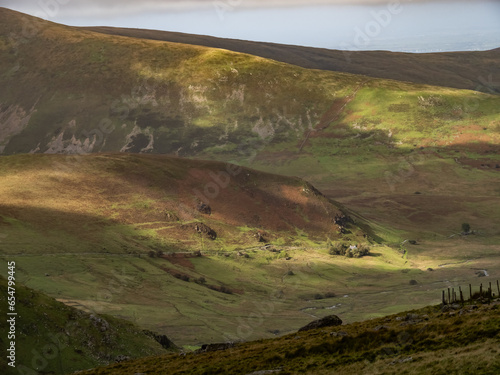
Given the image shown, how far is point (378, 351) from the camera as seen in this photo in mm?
40125

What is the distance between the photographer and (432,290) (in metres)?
104

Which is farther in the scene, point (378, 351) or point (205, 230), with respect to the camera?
point (205, 230)

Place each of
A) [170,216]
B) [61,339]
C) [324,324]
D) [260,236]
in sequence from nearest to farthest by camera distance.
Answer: [324,324], [61,339], [170,216], [260,236]

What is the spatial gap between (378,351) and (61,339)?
27.8 meters

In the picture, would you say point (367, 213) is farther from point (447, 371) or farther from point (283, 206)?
point (447, 371)

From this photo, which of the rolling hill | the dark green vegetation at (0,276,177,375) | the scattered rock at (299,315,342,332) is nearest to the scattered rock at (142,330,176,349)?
the dark green vegetation at (0,276,177,375)

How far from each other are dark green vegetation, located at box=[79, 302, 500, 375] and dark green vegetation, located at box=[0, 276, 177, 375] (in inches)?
235

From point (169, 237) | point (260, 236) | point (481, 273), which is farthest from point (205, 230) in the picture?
point (481, 273)

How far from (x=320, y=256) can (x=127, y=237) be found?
34.9m

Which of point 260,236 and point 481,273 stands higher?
point 260,236

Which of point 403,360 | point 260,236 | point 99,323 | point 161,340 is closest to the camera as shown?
point 403,360

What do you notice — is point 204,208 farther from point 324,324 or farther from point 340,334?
point 340,334

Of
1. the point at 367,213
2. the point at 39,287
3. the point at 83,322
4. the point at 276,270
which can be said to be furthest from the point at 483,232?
the point at 83,322

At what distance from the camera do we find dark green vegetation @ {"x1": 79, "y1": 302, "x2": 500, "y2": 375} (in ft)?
115
